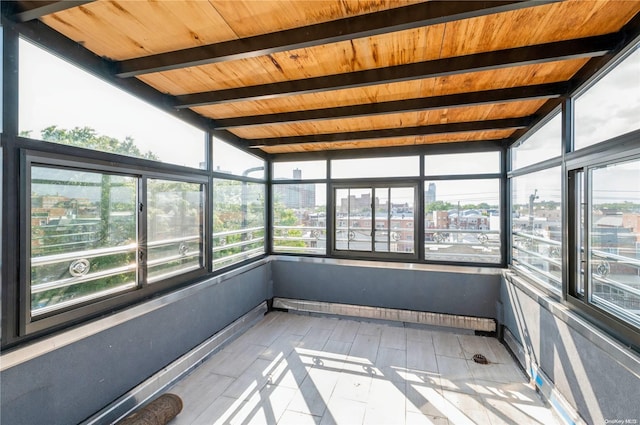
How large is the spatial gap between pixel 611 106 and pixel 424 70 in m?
1.14

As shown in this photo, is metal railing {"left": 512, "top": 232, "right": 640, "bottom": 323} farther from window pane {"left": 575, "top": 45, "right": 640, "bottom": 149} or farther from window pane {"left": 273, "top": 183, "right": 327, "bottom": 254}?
window pane {"left": 273, "top": 183, "right": 327, "bottom": 254}

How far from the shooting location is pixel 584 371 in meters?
1.76

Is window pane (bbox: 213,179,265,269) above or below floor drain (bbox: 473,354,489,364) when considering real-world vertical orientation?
above

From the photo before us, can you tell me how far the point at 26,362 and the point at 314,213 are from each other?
3.23 metres

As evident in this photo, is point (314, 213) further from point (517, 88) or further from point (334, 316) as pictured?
point (517, 88)

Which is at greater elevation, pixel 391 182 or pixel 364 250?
pixel 391 182

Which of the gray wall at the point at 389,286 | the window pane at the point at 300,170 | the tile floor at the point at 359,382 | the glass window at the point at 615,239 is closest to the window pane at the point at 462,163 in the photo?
the gray wall at the point at 389,286

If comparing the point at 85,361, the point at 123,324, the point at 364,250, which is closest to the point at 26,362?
the point at 85,361

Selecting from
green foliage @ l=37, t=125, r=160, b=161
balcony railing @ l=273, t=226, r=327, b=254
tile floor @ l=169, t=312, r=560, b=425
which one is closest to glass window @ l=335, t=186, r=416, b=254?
balcony railing @ l=273, t=226, r=327, b=254

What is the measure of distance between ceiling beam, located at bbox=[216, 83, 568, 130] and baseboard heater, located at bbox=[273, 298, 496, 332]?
2.54m

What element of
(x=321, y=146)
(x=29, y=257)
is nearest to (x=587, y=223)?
(x=321, y=146)

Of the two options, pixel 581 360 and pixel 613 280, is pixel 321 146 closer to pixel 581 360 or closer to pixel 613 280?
pixel 613 280

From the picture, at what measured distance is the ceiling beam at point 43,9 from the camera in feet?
4.00

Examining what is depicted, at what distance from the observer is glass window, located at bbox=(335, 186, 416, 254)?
3816mm
